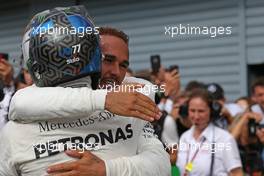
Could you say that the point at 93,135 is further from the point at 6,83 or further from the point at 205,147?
the point at 205,147

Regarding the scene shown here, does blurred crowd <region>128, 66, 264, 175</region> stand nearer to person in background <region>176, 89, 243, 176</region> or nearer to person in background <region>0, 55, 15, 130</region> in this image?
person in background <region>176, 89, 243, 176</region>

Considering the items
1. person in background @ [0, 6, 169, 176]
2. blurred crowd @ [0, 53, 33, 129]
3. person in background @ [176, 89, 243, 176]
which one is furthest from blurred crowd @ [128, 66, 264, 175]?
person in background @ [0, 6, 169, 176]

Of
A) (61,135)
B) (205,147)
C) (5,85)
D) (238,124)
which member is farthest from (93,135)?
(238,124)

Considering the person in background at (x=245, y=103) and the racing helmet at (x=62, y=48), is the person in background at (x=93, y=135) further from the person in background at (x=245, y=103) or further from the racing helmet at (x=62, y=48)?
the person in background at (x=245, y=103)

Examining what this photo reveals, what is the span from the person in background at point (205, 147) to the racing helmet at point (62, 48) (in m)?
2.89

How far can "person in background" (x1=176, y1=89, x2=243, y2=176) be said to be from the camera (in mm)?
4570

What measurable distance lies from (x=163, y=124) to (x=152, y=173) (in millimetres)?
3264

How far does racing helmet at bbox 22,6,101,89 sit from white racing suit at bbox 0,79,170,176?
5 cm

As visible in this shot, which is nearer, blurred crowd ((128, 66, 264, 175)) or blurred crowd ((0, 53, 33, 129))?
blurred crowd ((0, 53, 33, 129))

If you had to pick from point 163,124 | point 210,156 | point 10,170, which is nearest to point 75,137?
point 10,170

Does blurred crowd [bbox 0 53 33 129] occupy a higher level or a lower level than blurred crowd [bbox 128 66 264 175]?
higher

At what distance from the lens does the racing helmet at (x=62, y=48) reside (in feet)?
5.33

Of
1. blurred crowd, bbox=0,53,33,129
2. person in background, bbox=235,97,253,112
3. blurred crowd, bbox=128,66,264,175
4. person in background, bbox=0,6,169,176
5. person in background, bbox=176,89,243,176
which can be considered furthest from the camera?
person in background, bbox=235,97,253,112

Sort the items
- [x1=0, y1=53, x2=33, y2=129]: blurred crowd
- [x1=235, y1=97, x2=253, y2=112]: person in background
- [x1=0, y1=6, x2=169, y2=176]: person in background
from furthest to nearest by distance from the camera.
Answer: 1. [x1=235, y1=97, x2=253, y2=112]: person in background
2. [x1=0, y1=53, x2=33, y2=129]: blurred crowd
3. [x1=0, y1=6, x2=169, y2=176]: person in background
